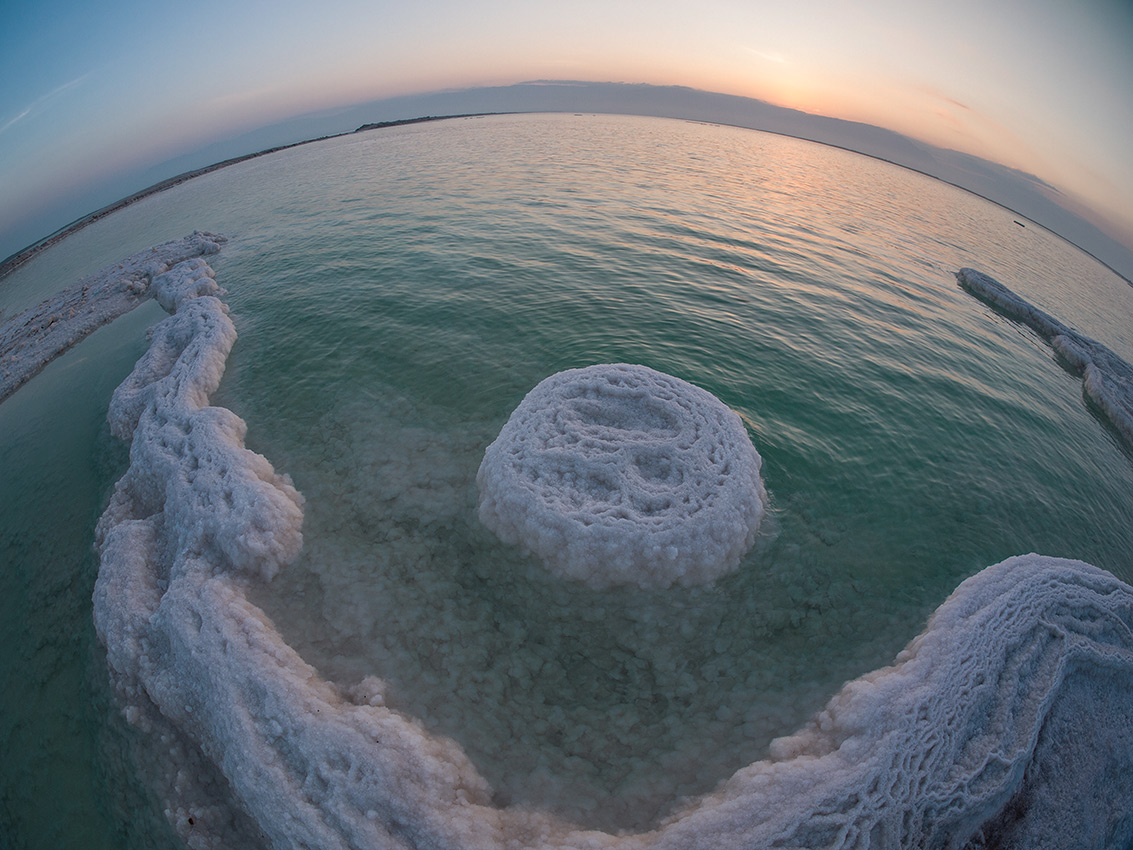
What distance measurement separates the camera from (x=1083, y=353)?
64.0 feet

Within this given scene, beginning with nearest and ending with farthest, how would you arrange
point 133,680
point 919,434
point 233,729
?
1. point 233,729
2. point 133,680
3. point 919,434

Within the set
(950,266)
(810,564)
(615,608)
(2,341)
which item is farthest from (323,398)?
(950,266)

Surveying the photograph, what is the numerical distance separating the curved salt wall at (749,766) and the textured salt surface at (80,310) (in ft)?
56.2

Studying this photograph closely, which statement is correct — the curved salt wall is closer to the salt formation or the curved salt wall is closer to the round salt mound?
the round salt mound

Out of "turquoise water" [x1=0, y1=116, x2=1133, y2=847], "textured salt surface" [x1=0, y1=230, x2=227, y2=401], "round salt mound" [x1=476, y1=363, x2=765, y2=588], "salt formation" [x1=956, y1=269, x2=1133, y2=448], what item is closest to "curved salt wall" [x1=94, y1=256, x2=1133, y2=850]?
"turquoise water" [x1=0, y1=116, x2=1133, y2=847]

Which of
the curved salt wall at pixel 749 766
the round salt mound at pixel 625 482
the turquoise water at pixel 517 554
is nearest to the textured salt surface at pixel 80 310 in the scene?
the turquoise water at pixel 517 554

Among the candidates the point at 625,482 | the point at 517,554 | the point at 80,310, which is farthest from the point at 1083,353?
the point at 80,310

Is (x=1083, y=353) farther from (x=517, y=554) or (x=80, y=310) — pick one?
(x=80, y=310)

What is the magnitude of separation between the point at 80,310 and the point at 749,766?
3279 centimetres

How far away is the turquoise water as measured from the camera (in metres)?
6.68

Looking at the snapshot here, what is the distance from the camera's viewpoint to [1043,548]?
32.9 feet

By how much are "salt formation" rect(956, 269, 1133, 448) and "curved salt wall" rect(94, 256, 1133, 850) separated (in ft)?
43.4

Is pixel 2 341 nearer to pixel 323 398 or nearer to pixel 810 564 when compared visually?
pixel 323 398

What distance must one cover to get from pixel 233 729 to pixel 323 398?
9.23m
